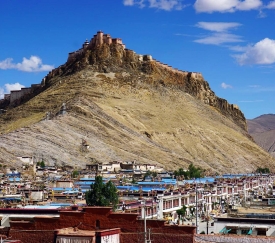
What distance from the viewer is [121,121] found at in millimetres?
147750

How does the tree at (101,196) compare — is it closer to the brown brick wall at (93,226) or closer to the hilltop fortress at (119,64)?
the brown brick wall at (93,226)

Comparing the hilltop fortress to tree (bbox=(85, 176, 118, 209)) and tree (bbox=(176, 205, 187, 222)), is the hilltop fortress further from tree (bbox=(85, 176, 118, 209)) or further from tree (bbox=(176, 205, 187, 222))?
tree (bbox=(85, 176, 118, 209))

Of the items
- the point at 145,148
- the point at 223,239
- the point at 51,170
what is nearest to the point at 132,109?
the point at 145,148

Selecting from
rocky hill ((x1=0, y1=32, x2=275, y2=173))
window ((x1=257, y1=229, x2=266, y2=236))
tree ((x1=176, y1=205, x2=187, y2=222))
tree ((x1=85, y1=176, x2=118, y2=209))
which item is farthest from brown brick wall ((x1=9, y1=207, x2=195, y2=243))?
rocky hill ((x1=0, y1=32, x2=275, y2=173))

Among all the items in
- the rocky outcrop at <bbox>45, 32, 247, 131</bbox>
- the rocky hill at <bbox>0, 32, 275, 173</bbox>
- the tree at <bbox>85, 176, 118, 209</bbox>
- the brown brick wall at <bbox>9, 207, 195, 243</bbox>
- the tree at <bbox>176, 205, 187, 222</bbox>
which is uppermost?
the rocky outcrop at <bbox>45, 32, 247, 131</bbox>

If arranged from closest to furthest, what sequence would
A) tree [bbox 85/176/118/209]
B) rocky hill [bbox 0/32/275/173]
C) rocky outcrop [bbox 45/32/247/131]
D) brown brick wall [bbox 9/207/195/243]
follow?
1. brown brick wall [bbox 9/207/195/243]
2. tree [bbox 85/176/118/209]
3. rocky hill [bbox 0/32/275/173]
4. rocky outcrop [bbox 45/32/247/131]

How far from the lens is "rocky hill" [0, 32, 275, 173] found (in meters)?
119

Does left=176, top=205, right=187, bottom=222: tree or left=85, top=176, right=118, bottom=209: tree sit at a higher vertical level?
left=85, top=176, right=118, bottom=209: tree

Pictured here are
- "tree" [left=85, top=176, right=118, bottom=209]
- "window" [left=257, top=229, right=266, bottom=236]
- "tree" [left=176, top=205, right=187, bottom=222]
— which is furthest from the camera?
"tree" [left=176, top=205, right=187, bottom=222]

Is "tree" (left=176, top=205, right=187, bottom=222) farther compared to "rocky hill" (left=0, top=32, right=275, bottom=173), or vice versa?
"rocky hill" (left=0, top=32, right=275, bottom=173)

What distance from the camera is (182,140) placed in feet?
506

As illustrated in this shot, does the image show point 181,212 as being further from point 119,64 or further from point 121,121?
point 119,64

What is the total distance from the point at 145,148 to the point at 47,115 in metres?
26.2

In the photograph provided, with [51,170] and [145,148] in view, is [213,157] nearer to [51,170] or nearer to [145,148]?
[145,148]
